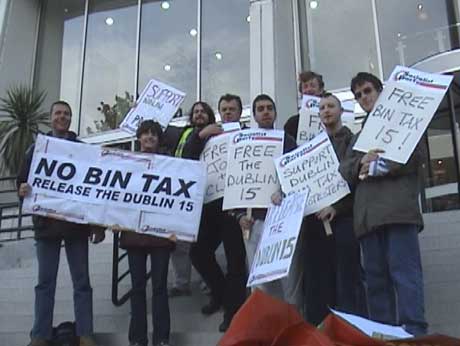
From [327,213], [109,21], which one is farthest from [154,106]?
[109,21]

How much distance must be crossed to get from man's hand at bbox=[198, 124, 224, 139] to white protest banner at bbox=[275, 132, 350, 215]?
0.68m

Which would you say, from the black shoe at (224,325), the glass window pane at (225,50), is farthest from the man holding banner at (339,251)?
the glass window pane at (225,50)

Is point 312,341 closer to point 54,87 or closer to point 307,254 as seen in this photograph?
point 307,254

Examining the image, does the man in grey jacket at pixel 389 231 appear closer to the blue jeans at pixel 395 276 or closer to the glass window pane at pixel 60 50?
the blue jeans at pixel 395 276

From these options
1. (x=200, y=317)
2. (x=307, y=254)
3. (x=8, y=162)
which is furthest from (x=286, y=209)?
(x=8, y=162)

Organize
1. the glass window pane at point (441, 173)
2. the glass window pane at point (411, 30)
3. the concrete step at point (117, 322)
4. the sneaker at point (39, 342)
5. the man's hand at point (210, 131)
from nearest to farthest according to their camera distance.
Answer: the sneaker at point (39, 342)
the concrete step at point (117, 322)
the man's hand at point (210, 131)
the glass window pane at point (441, 173)
the glass window pane at point (411, 30)

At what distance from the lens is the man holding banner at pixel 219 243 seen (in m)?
4.00

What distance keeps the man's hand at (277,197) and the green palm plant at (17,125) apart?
729cm

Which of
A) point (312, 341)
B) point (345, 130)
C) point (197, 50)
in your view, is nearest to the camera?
point (312, 341)

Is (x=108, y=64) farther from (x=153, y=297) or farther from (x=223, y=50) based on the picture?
(x=153, y=297)

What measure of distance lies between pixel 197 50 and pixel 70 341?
27.8 ft

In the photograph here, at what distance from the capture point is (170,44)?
11914 millimetres

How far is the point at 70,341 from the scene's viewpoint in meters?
3.96

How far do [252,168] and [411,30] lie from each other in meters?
7.22
